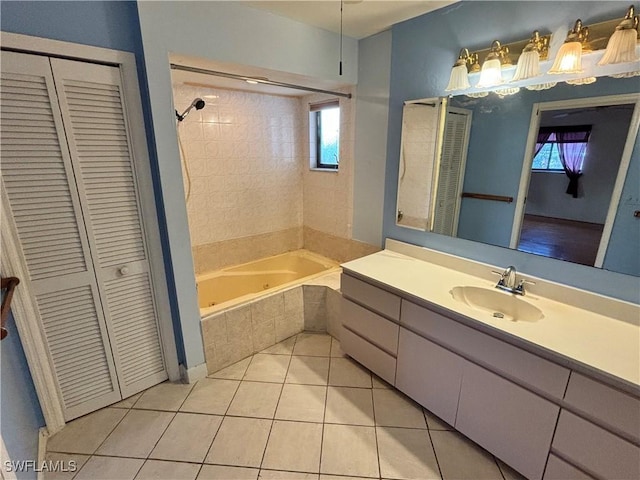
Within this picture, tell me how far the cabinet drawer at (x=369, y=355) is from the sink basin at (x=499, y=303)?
58 centimetres

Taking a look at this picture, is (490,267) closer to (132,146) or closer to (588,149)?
(588,149)

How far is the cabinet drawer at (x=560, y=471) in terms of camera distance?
121 centimetres

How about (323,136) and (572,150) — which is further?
(323,136)

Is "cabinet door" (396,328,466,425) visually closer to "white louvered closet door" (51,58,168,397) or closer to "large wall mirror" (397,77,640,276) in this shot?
"large wall mirror" (397,77,640,276)

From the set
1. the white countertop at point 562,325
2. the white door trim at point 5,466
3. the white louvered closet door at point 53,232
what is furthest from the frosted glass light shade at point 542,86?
the white door trim at point 5,466

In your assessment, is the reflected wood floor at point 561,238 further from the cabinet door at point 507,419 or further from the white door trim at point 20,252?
the white door trim at point 20,252

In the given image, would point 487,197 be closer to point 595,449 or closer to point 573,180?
point 573,180

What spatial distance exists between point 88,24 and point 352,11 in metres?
1.42

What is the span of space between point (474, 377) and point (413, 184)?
1.29m

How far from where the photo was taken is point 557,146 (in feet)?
5.04

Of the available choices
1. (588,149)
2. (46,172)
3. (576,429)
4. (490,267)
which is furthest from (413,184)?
(46,172)

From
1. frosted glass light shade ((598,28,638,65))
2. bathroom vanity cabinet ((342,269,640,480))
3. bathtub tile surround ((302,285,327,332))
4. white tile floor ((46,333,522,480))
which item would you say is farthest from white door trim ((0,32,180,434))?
frosted glass light shade ((598,28,638,65))

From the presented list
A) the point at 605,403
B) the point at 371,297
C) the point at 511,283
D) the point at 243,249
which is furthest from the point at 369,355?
the point at 243,249

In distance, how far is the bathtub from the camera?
9.39ft
